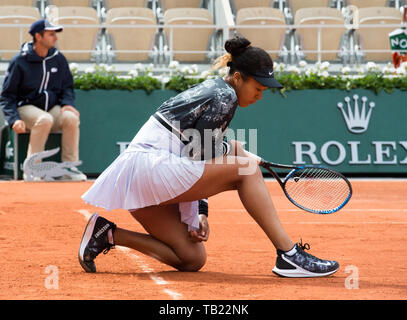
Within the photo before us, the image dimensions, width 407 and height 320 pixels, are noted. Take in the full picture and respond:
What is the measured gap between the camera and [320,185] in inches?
168

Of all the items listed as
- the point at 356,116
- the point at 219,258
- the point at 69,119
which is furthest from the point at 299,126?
the point at 219,258

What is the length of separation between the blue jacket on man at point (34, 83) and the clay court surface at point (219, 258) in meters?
1.81

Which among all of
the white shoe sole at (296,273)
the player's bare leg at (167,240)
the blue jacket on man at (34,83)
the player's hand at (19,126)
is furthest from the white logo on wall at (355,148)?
the white shoe sole at (296,273)

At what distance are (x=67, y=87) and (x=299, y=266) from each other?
19.7 feet

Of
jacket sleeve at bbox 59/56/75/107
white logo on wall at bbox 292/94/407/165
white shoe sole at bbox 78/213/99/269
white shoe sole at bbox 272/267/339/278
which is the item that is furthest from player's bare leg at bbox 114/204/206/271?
white logo on wall at bbox 292/94/407/165

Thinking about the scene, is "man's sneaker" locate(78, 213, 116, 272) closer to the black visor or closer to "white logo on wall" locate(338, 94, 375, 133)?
the black visor

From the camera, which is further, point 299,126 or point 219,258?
point 299,126


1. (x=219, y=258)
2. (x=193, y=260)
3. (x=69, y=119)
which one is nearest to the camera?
(x=193, y=260)

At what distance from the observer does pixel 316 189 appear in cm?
422

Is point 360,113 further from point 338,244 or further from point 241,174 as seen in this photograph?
point 241,174

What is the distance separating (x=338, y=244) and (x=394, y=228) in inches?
37.8

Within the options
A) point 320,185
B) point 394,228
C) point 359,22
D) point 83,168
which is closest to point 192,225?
point 320,185

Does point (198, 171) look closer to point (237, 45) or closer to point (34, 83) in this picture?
point (237, 45)

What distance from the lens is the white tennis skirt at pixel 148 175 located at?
3.70m
